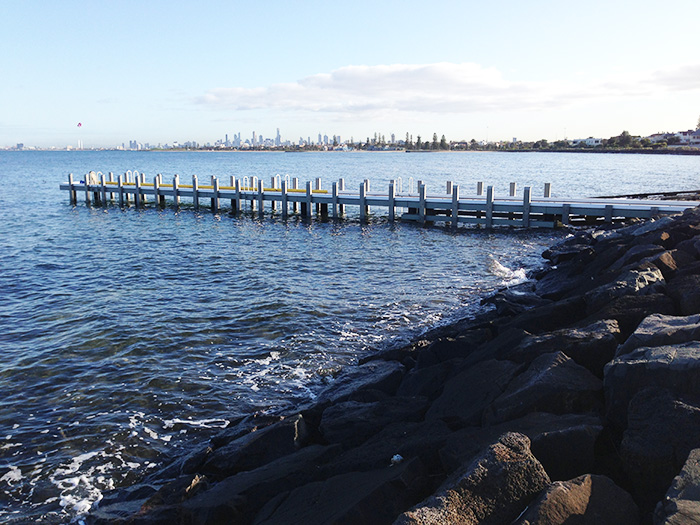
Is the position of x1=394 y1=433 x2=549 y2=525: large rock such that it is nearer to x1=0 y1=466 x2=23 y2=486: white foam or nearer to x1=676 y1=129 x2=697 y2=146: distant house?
x1=0 y1=466 x2=23 y2=486: white foam

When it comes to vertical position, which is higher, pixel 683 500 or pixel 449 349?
pixel 683 500

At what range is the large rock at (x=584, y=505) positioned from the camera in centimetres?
332

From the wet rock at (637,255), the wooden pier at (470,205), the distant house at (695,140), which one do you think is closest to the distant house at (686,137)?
the distant house at (695,140)

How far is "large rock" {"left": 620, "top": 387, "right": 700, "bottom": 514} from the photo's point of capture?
149 inches

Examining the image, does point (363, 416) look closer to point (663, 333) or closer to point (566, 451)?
point (566, 451)

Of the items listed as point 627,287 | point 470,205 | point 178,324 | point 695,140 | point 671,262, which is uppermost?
point 695,140

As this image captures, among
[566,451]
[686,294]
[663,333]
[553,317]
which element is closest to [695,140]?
[553,317]

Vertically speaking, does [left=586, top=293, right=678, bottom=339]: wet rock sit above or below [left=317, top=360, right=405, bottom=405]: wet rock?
above

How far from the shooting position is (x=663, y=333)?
5363mm

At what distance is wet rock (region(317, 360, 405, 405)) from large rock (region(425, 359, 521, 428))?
1696 mm

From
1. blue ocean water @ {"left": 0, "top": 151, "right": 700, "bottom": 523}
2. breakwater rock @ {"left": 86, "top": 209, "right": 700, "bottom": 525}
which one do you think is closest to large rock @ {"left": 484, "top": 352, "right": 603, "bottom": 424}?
breakwater rock @ {"left": 86, "top": 209, "right": 700, "bottom": 525}

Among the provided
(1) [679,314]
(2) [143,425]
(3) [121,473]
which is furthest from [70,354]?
(1) [679,314]

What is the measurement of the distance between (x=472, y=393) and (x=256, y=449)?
264 centimetres

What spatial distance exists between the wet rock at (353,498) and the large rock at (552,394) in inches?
48.4
